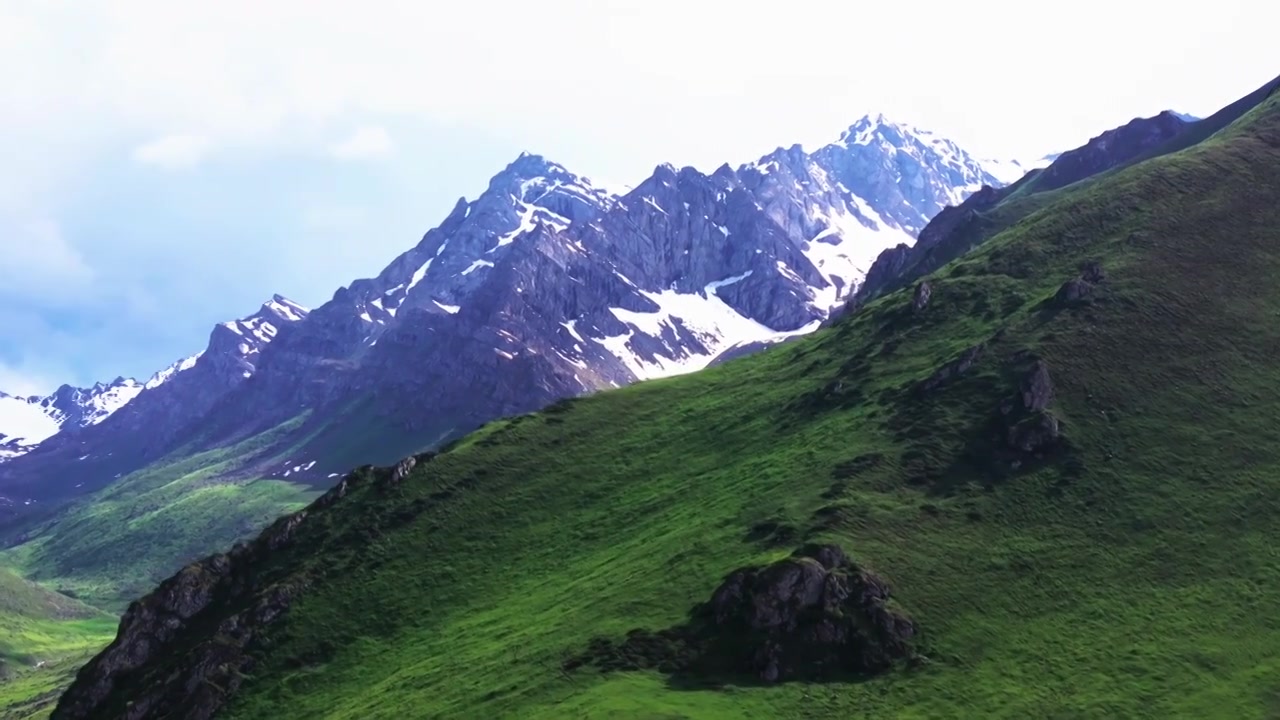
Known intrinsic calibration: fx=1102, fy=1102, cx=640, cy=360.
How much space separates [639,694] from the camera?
117375 mm

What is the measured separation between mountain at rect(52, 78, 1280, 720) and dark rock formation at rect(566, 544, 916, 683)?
0.31m

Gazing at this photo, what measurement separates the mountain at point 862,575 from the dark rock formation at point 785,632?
0.31 meters

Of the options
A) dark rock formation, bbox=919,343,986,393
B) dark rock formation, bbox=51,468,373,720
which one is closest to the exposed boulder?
dark rock formation, bbox=919,343,986,393

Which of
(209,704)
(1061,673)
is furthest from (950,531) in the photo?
(209,704)

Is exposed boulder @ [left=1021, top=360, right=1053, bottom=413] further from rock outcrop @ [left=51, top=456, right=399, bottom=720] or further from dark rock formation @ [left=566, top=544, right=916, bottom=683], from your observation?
rock outcrop @ [left=51, top=456, right=399, bottom=720]

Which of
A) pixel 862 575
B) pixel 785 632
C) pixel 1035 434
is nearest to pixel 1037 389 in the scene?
pixel 1035 434

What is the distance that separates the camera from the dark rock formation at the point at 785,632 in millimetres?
124750

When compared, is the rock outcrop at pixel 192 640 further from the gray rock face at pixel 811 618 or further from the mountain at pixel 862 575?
the gray rock face at pixel 811 618

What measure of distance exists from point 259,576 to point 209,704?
35.0 m

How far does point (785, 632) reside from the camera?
12888 centimetres

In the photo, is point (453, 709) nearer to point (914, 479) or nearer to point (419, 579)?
point (419, 579)

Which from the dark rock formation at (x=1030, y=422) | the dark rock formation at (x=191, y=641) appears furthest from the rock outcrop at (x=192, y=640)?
the dark rock formation at (x=1030, y=422)

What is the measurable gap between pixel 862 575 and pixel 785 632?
1286 cm

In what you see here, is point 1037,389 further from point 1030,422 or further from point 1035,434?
point 1035,434
